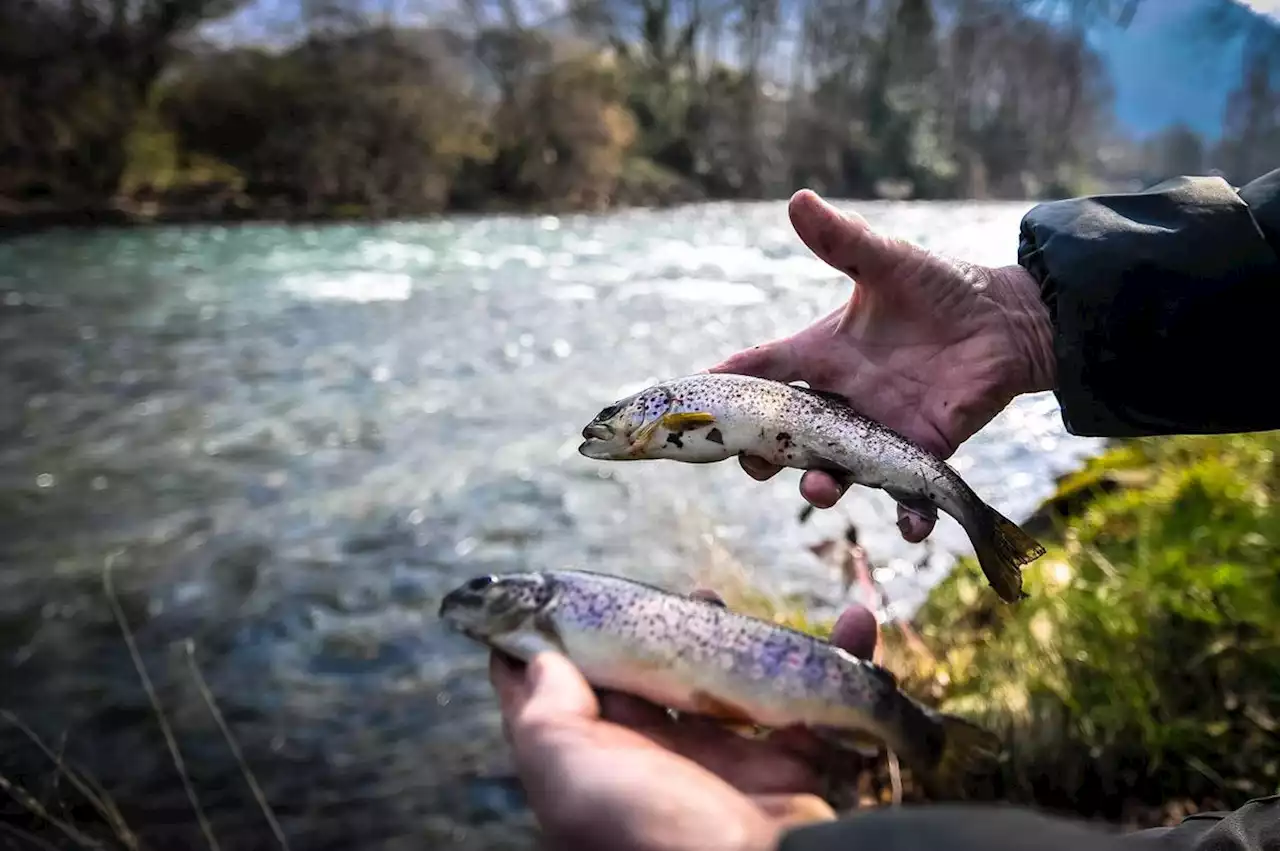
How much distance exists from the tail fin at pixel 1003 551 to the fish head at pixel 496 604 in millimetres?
1178

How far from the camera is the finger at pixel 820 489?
266 cm

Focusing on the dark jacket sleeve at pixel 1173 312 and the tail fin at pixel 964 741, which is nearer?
the tail fin at pixel 964 741

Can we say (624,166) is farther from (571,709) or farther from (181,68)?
(571,709)

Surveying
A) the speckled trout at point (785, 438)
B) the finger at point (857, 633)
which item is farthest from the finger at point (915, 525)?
the finger at point (857, 633)

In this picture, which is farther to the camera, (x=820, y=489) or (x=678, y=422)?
(x=678, y=422)

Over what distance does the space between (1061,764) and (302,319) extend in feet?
50.1

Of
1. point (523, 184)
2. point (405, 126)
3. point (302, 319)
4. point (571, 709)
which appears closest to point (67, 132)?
point (405, 126)

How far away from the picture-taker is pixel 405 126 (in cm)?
3325

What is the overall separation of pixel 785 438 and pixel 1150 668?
2.26 m

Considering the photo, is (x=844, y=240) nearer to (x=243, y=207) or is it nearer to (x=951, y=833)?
(x=951, y=833)

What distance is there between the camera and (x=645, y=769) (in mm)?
1490

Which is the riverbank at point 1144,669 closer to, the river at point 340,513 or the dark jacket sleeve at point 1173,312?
the river at point 340,513

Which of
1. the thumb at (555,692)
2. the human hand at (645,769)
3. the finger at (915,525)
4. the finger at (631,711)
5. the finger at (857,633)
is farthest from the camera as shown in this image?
the finger at (915,525)

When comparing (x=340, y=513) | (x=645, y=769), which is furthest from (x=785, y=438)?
(x=340, y=513)
